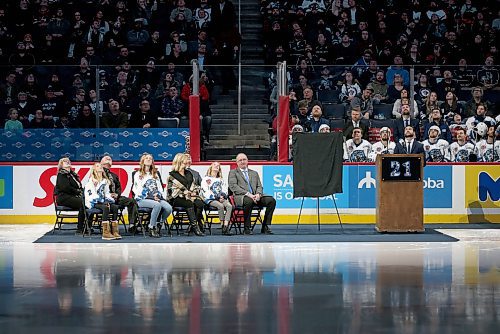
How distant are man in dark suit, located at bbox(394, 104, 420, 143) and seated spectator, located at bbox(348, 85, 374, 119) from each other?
571mm

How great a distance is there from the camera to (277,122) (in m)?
19.5

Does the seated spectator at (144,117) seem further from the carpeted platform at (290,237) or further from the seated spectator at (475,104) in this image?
the seated spectator at (475,104)

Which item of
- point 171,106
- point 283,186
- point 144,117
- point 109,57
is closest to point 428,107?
point 283,186

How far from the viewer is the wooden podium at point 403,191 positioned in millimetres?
17453

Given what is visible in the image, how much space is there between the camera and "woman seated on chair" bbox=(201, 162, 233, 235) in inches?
688

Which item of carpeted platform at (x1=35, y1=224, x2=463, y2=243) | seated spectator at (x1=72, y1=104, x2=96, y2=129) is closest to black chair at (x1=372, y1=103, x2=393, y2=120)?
carpeted platform at (x1=35, y1=224, x2=463, y2=243)

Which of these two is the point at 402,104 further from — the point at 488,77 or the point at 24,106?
the point at 24,106

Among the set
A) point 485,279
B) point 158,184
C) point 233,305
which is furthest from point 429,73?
point 233,305

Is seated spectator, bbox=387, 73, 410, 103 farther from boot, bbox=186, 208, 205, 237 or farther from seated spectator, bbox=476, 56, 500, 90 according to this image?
boot, bbox=186, 208, 205, 237

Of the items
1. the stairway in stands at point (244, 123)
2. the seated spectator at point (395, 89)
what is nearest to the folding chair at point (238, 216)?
the stairway in stands at point (244, 123)

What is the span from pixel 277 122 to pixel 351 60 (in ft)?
17.4

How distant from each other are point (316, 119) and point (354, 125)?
2.49 feet

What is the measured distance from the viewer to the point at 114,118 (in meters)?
19.5

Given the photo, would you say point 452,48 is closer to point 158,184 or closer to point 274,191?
point 274,191
